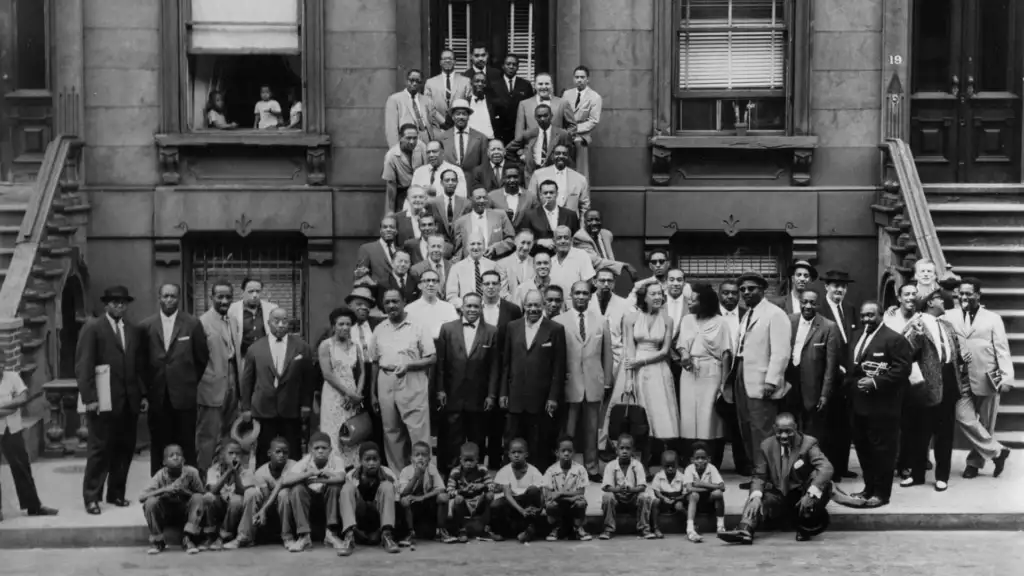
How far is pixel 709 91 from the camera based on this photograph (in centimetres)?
2130

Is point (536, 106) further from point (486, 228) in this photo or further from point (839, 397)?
point (839, 397)

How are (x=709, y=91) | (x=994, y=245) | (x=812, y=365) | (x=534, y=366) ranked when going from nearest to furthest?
(x=534, y=366) < (x=812, y=365) < (x=994, y=245) < (x=709, y=91)

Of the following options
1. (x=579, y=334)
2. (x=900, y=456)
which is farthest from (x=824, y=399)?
(x=579, y=334)

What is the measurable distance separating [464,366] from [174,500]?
10.2ft

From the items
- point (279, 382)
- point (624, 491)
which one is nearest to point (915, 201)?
point (624, 491)

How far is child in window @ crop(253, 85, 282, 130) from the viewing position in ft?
68.8

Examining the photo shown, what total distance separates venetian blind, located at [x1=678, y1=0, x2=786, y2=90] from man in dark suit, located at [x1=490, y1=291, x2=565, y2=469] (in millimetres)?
6058

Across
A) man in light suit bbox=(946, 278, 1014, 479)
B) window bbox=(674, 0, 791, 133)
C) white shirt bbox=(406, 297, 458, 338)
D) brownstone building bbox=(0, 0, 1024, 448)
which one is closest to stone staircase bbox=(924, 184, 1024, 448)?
brownstone building bbox=(0, 0, 1024, 448)

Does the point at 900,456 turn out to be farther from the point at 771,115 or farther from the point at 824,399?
the point at 771,115

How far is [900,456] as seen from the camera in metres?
17.2

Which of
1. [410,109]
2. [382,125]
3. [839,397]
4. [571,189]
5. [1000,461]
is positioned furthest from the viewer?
[382,125]

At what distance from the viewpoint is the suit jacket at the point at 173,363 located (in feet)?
52.8

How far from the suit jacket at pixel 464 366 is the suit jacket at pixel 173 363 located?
2315 millimetres

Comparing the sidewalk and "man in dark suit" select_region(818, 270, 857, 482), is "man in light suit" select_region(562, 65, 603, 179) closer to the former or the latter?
"man in dark suit" select_region(818, 270, 857, 482)
